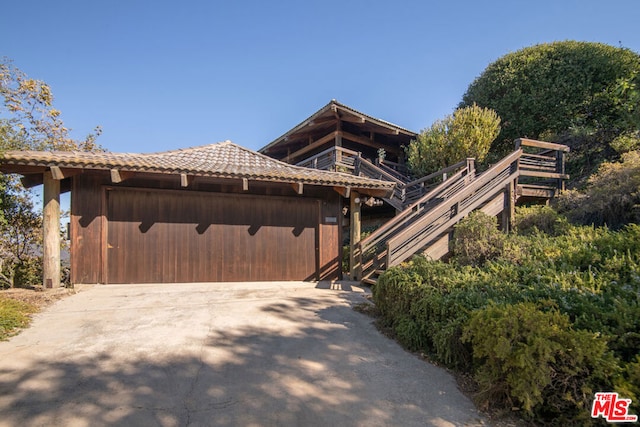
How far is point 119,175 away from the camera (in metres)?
6.67

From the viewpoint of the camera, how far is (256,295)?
6402 mm

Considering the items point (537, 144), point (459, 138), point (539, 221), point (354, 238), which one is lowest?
point (354, 238)

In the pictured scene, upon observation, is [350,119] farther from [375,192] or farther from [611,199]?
[611,199]

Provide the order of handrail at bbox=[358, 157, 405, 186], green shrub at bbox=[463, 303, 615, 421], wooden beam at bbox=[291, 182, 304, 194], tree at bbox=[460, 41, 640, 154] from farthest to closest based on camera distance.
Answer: tree at bbox=[460, 41, 640, 154]
handrail at bbox=[358, 157, 405, 186]
wooden beam at bbox=[291, 182, 304, 194]
green shrub at bbox=[463, 303, 615, 421]

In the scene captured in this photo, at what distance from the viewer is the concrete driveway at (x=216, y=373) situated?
98.7 inches

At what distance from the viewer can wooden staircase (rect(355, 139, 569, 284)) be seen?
6941 mm

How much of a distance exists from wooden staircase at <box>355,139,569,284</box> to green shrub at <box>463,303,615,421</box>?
13.2ft

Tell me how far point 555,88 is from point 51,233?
1758 centimetres

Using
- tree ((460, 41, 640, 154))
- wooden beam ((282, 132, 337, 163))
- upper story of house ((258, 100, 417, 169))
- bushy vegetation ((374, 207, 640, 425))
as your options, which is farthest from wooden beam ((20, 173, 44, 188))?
tree ((460, 41, 640, 154))

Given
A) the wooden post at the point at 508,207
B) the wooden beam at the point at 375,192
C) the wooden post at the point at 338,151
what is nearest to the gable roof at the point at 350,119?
the wooden post at the point at 338,151

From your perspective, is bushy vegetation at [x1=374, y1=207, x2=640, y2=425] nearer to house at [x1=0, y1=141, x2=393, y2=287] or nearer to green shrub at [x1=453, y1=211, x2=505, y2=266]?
green shrub at [x1=453, y1=211, x2=505, y2=266]

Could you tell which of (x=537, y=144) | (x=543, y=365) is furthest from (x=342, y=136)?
(x=543, y=365)

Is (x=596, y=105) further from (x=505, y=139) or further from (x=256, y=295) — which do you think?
(x=256, y=295)

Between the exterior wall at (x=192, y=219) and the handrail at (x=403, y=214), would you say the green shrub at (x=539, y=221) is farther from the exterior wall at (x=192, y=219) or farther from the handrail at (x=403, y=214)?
the exterior wall at (x=192, y=219)
